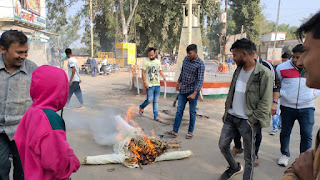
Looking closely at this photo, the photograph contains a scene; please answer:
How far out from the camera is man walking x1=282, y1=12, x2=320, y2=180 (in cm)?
104

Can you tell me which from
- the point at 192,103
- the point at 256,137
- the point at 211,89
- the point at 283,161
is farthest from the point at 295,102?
the point at 211,89

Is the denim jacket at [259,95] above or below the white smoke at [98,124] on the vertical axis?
above

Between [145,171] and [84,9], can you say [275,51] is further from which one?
[145,171]

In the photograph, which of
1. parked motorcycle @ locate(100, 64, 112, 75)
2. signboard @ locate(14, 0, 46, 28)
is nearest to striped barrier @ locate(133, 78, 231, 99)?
parked motorcycle @ locate(100, 64, 112, 75)

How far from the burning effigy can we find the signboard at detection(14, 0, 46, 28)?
58.3 feet

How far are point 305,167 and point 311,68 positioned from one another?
50 centimetres

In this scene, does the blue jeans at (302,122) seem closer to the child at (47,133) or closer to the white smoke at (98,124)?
the white smoke at (98,124)

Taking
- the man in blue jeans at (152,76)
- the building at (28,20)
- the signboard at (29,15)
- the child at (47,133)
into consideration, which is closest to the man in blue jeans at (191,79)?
the man in blue jeans at (152,76)

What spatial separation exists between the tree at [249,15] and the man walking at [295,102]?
40535 mm

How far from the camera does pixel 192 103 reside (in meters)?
4.98

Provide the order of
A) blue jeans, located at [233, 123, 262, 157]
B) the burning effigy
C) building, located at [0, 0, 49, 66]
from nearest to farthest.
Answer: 1. blue jeans, located at [233, 123, 262, 157]
2. the burning effigy
3. building, located at [0, 0, 49, 66]

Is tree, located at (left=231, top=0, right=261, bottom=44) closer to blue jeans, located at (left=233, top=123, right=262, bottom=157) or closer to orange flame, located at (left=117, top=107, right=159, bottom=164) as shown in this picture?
blue jeans, located at (left=233, top=123, right=262, bottom=157)

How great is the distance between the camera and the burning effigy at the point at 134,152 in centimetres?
382

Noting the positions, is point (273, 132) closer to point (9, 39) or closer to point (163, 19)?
point (9, 39)
